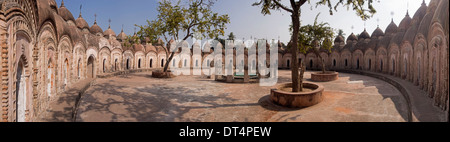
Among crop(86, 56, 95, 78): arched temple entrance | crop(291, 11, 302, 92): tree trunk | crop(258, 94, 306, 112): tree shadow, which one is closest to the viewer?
crop(258, 94, 306, 112): tree shadow

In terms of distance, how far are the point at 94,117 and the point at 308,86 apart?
953 cm

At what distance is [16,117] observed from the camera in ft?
17.8

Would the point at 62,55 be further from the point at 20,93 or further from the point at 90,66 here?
the point at 90,66

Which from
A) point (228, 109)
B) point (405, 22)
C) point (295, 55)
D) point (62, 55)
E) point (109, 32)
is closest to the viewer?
point (228, 109)

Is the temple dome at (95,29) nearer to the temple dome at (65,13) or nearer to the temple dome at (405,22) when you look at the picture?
the temple dome at (65,13)

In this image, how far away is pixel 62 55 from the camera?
1041 cm

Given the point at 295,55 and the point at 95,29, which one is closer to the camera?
the point at 295,55

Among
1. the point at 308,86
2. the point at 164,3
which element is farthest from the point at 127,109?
the point at 164,3

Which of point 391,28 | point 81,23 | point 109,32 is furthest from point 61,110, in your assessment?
point 391,28

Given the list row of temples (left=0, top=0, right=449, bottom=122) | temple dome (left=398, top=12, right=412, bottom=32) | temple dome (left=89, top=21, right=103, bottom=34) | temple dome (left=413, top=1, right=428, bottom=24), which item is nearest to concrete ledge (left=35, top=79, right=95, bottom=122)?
row of temples (left=0, top=0, right=449, bottom=122)

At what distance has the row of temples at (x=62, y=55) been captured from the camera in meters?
4.84

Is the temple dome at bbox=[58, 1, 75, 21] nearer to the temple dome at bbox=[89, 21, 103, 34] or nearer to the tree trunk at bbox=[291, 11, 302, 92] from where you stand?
the temple dome at bbox=[89, 21, 103, 34]

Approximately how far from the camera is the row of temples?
15.9ft

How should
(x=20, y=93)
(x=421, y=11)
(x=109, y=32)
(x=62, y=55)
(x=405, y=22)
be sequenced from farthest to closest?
1. (x=109, y=32)
2. (x=405, y=22)
3. (x=421, y=11)
4. (x=62, y=55)
5. (x=20, y=93)
